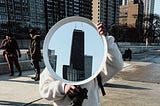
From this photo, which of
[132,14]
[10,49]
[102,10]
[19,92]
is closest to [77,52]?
[19,92]

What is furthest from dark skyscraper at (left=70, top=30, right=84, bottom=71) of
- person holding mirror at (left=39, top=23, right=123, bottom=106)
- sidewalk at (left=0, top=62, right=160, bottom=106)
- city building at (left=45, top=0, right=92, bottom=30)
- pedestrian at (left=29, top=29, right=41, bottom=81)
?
pedestrian at (left=29, top=29, right=41, bottom=81)

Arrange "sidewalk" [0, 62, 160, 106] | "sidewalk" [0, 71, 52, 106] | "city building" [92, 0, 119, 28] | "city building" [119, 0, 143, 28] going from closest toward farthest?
"sidewalk" [0, 71, 52, 106], "sidewalk" [0, 62, 160, 106], "city building" [92, 0, 119, 28], "city building" [119, 0, 143, 28]

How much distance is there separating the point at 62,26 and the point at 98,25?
31cm

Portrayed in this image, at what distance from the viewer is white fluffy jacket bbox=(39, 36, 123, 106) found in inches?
87.1

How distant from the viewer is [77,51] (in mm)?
2250

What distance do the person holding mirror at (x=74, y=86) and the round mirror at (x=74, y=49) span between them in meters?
Result: 0.08

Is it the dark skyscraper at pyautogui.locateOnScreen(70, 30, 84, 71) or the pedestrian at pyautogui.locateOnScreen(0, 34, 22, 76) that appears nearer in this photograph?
the dark skyscraper at pyautogui.locateOnScreen(70, 30, 84, 71)

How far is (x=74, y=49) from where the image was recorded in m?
2.25

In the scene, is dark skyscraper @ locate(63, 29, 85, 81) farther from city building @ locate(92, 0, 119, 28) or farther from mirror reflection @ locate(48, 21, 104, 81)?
city building @ locate(92, 0, 119, 28)

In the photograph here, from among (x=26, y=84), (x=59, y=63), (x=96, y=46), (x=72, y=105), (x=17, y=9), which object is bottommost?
(x=26, y=84)

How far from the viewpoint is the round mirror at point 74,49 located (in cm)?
224

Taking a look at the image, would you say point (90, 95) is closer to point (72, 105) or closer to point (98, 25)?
point (72, 105)

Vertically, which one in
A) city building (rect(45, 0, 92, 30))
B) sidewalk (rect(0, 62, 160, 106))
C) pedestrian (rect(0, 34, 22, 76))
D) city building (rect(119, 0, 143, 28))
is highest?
city building (rect(119, 0, 143, 28))

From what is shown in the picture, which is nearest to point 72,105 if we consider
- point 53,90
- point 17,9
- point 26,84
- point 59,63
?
point 53,90
